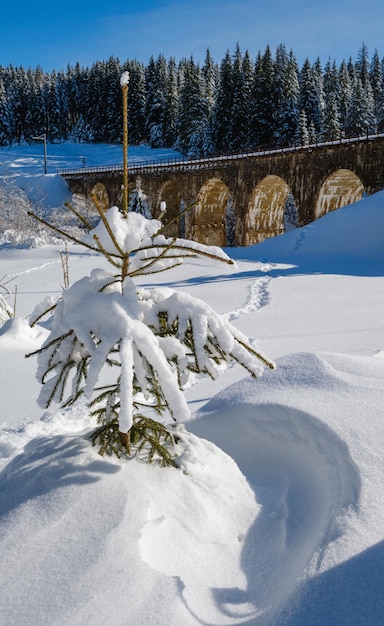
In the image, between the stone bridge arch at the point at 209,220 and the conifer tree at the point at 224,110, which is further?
the conifer tree at the point at 224,110

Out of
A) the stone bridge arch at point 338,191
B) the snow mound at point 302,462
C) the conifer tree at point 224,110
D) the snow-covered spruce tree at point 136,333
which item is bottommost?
the snow mound at point 302,462

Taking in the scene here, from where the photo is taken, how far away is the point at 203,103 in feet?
187

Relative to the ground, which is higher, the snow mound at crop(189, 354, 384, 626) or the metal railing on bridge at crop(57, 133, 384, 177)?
the metal railing on bridge at crop(57, 133, 384, 177)

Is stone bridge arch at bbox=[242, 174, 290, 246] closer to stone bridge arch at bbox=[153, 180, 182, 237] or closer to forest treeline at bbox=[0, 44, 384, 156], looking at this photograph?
forest treeline at bbox=[0, 44, 384, 156]

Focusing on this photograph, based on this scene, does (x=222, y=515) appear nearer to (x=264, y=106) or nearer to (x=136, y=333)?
(x=136, y=333)

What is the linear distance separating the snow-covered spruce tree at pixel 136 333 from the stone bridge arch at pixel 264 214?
29.7 metres

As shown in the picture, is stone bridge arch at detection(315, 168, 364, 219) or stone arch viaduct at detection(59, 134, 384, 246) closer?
stone arch viaduct at detection(59, 134, 384, 246)

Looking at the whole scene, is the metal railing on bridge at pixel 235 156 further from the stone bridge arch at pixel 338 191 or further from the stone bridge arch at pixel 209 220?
the stone bridge arch at pixel 209 220

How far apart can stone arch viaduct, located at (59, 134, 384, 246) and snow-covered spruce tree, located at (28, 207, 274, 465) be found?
17.2 metres

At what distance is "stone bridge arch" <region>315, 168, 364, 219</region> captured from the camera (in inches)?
1056

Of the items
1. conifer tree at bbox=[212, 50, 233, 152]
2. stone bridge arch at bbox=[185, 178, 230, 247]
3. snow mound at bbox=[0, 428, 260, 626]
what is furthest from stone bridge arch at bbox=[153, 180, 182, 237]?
snow mound at bbox=[0, 428, 260, 626]

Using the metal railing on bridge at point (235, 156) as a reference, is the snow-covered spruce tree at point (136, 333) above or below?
below

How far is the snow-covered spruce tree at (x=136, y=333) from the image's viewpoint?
253 cm

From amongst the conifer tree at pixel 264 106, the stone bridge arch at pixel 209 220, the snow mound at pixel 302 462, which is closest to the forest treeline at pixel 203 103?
the conifer tree at pixel 264 106
